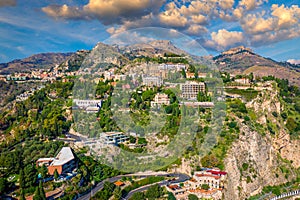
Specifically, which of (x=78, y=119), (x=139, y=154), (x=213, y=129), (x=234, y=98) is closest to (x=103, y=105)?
(x=78, y=119)

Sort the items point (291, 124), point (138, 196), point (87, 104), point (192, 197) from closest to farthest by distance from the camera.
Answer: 1. point (138, 196)
2. point (192, 197)
3. point (87, 104)
4. point (291, 124)

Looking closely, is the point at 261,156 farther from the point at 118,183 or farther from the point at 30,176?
the point at 30,176

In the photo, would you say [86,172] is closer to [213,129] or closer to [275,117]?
[213,129]

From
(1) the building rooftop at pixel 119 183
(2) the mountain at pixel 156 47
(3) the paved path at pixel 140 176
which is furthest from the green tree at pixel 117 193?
(2) the mountain at pixel 156 47

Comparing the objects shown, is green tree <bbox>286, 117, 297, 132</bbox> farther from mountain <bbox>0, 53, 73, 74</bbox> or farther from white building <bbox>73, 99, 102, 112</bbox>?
mountain <bbox>0, 53, 73, 74</bbox>

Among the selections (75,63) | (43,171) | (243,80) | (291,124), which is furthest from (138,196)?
(75,63)

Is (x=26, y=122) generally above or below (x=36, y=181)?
above
